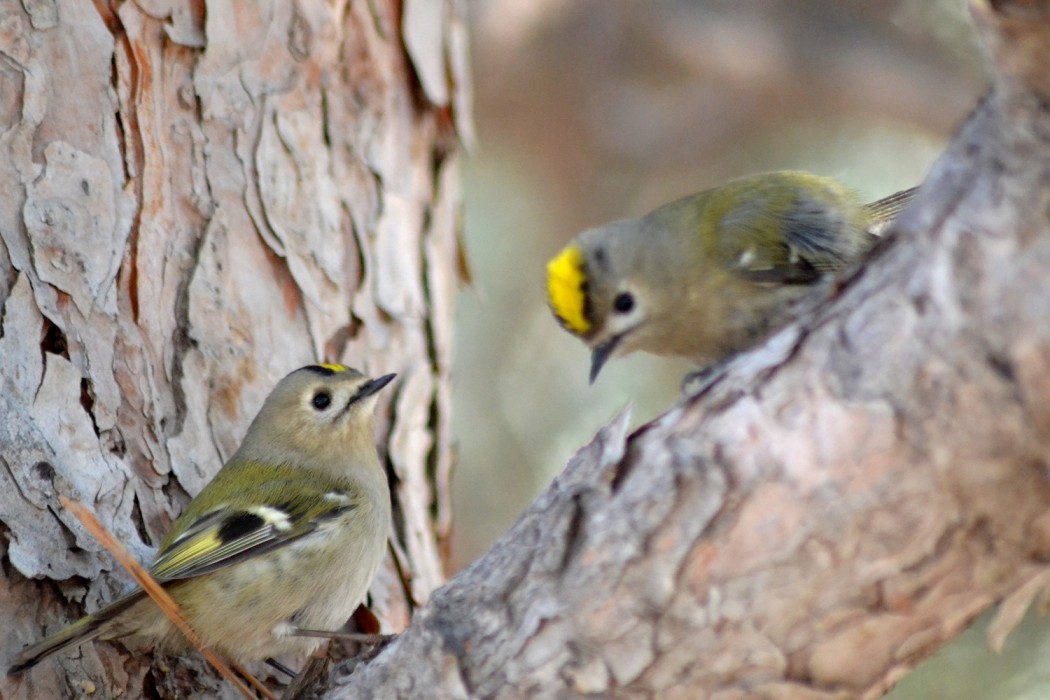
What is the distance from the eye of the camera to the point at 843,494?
132cm

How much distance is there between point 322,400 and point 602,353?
720 millimetres

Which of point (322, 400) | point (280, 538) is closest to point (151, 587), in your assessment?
point (280, 538)

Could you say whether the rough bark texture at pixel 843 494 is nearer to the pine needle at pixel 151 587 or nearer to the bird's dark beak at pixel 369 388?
the pine needle at pixel 151 587

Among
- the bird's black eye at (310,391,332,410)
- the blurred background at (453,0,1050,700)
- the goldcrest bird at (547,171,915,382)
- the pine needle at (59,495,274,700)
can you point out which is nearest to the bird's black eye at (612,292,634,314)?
the goldcrest bird at (547,171,915,382)

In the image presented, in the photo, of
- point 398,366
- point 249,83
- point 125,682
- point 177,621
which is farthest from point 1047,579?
point 249,83

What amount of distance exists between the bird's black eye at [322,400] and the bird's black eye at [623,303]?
75cm

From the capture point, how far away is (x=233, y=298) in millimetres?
2553

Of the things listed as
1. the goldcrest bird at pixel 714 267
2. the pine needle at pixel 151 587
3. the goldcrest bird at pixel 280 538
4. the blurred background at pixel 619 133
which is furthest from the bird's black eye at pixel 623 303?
the blurred background at pixel 619 133

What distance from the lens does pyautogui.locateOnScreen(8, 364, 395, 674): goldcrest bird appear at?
2.13 m

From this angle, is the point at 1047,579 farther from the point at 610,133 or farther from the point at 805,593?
the point at 610,133

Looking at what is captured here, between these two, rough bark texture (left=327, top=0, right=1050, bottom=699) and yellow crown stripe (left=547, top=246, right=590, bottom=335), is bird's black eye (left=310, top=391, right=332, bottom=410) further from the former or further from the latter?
rough bark texture (left=327, top=0, right=1050, bottom=699)

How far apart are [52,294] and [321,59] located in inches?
38.7

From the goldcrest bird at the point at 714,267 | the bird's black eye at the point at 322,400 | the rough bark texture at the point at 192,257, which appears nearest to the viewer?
the rough bark texture at the point at 192,257

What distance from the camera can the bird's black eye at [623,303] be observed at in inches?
90.4
